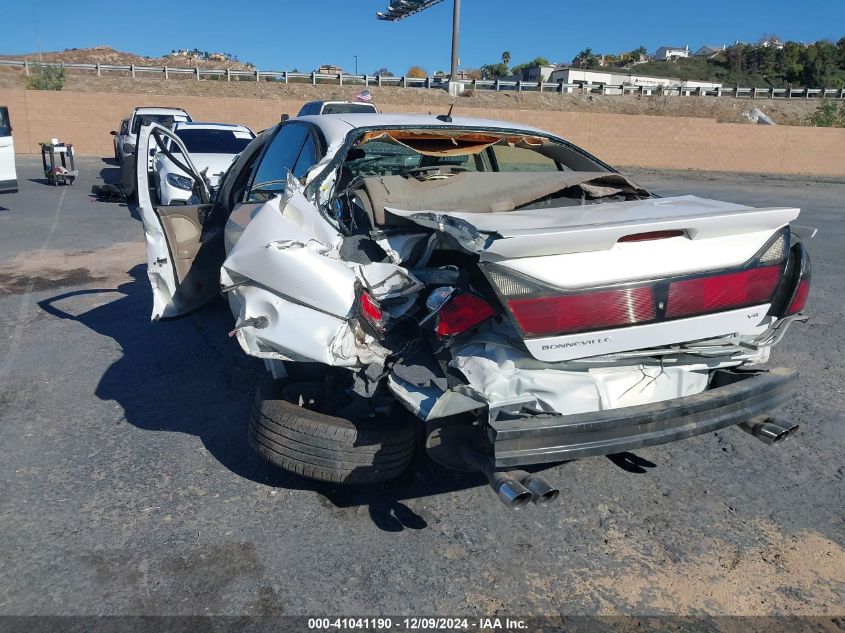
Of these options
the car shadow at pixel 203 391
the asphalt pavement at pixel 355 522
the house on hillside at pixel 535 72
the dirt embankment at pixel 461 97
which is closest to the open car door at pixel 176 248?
the car shadow at pixel 203 391

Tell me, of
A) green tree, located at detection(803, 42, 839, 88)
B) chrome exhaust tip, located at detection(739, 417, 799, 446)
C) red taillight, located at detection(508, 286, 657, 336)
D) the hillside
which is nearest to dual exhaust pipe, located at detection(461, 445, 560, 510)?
red taillight, located at detection(508, 286, 657, 336)

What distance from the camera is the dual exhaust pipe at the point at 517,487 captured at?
2.44 meters

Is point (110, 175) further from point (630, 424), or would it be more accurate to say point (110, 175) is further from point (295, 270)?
point (630, 424)

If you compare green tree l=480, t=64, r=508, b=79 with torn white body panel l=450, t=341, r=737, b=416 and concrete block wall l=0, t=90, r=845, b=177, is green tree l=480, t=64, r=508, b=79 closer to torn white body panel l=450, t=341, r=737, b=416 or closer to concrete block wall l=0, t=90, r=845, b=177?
concrete block wall l=0, t=90, r=845, b=177

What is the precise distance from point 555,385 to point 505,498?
1.72ft

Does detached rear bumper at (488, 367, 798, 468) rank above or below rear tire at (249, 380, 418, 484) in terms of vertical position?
above

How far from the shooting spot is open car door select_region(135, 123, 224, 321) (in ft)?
14.2

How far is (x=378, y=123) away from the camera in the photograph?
4.09m

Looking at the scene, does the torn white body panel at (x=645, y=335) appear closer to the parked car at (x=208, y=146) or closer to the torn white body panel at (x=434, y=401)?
the torn white body panel at (x=434, y=401)

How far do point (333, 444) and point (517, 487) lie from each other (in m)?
0.84

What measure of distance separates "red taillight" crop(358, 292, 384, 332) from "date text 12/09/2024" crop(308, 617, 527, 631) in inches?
44.8

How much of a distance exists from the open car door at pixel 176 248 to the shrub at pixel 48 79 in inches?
1179

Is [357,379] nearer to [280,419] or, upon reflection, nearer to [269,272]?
[280,419]

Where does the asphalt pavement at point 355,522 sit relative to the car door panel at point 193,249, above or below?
below
